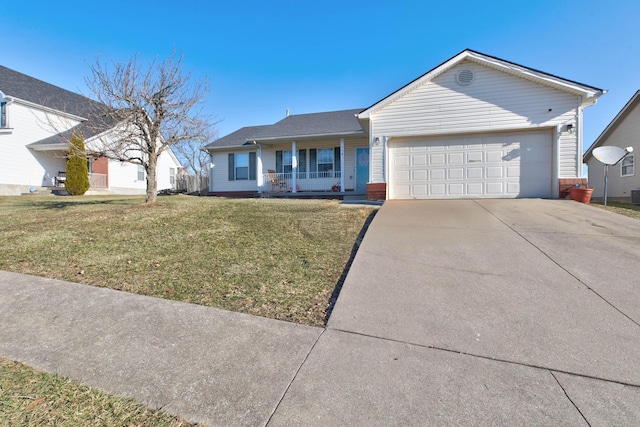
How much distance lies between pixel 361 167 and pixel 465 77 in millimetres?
6024

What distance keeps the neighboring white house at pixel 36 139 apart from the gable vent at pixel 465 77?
658 inches

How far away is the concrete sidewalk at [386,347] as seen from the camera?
1.90 metres

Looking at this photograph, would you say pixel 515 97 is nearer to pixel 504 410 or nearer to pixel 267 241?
pixel 267 241

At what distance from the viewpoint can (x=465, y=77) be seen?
1036 centimetres

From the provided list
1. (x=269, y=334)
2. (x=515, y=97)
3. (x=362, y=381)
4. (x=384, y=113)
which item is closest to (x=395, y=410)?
(x=362, y=381)

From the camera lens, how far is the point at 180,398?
6.39ft

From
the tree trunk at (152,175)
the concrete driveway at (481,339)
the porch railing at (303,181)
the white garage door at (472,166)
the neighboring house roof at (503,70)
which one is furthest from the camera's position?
the porch railing at (303,181)

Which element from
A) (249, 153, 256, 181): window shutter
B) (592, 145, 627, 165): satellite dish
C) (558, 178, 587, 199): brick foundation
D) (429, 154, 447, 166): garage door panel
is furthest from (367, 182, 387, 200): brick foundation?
(249, 153, 256, 181): window shutter

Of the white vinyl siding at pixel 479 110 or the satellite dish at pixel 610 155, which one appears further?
the satellite dish at pixel 610 155

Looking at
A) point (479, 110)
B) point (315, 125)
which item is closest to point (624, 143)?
point (479, 110)

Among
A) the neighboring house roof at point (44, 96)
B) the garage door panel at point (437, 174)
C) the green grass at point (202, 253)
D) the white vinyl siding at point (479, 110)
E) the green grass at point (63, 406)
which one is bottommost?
the green grass at point (63, 406)

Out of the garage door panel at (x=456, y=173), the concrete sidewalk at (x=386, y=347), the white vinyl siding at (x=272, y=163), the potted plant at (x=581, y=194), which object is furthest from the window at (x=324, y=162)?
the concrete sidewalk at (x=386, y=347)

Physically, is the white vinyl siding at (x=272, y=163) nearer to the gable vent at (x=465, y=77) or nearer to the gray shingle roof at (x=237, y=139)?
the gray shingle roof at (x=237, y=139)

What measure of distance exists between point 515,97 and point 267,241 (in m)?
9.67
